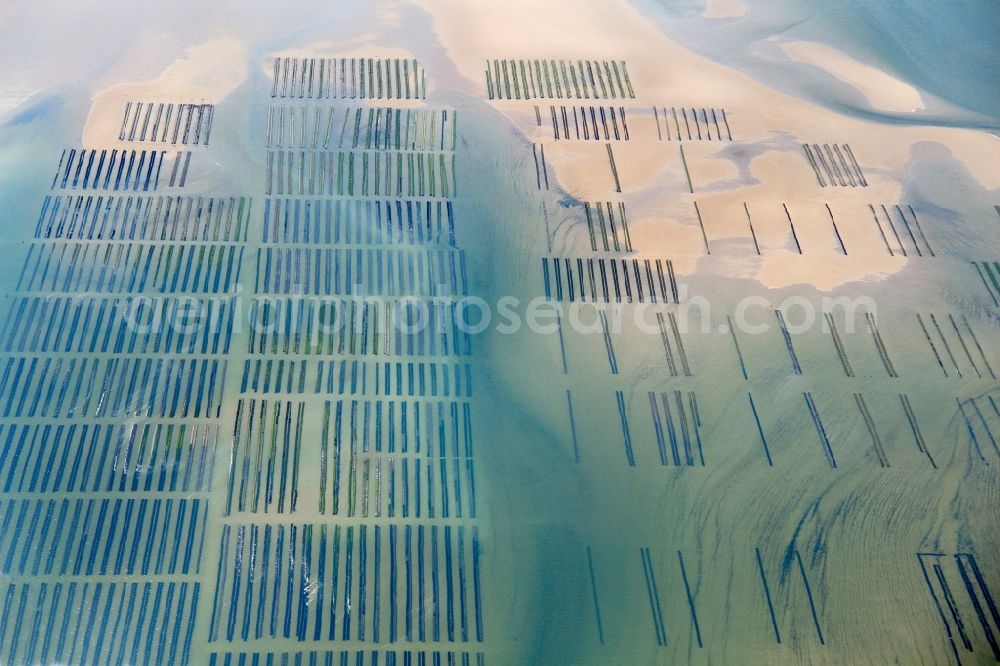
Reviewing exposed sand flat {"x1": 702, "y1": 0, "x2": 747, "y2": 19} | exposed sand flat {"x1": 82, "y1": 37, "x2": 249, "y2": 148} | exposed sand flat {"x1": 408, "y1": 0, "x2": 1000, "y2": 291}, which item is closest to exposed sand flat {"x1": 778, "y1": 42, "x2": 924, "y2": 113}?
exposed sand flat {"x1": 408, "y1": 0, "x2": 1000, "y2": 291}

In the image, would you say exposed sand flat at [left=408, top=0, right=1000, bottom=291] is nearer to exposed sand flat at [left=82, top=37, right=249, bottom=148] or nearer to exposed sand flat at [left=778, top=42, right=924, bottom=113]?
exposed sand flat at [left=778, top=42, right=924, bottom=113]

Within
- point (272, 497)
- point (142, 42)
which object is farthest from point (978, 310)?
point (142, 42)

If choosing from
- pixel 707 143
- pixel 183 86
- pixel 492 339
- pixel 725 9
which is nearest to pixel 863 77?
pixel 725 9

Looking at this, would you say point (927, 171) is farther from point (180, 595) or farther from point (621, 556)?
point (180, 595)

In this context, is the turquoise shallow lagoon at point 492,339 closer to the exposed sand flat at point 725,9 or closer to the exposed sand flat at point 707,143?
the exposed sand flat at point 707,143

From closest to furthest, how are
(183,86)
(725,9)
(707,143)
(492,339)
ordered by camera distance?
(492,339), (707,143), (183,86), (725,9)

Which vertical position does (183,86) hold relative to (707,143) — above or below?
above

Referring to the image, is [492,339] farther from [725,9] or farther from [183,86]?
[725,9]
